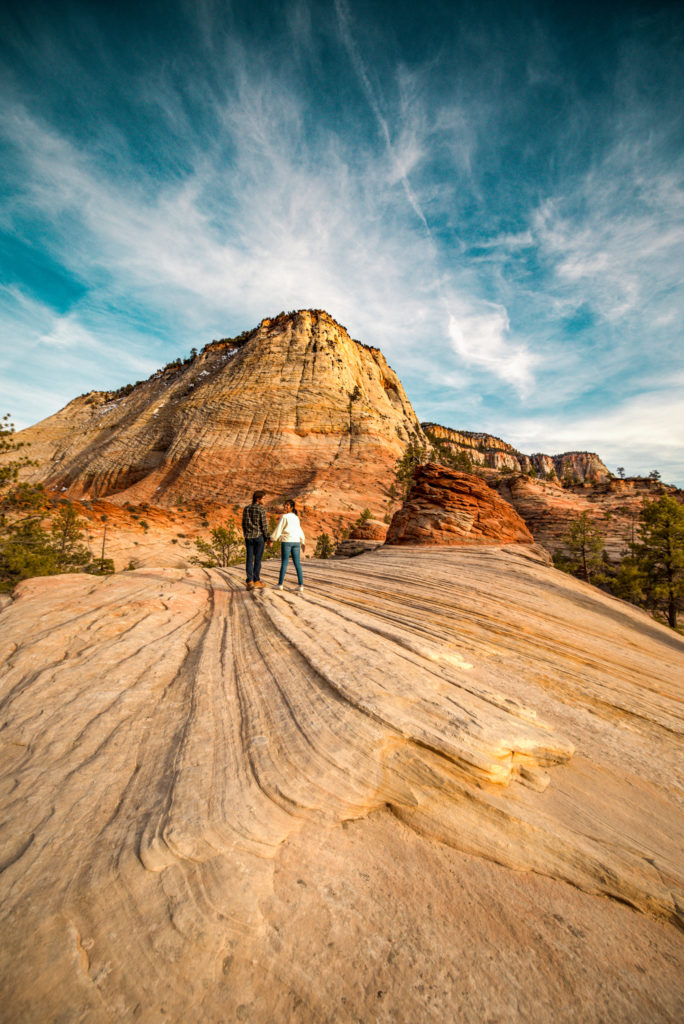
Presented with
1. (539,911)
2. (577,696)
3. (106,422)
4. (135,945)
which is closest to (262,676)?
(135,945)

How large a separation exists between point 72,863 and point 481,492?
14.5m

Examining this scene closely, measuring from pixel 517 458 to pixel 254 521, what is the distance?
166843 millimetres

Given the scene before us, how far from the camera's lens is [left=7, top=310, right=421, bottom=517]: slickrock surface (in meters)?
41.0

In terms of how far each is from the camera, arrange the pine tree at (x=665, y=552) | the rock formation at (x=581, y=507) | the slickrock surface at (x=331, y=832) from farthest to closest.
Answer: the rock formation at (x=581, y=507) < the pine tree at (x=665, y=552) < the slickrock surface at (x=331, y=832)

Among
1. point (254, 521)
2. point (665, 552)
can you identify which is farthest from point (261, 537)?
point (665, 552)

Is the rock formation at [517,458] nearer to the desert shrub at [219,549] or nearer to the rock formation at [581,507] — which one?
the rock formation at [581,507]

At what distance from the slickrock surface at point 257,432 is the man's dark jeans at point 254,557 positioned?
26840 millimetres

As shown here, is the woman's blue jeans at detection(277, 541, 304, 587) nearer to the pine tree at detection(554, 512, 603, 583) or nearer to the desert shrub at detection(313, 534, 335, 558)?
the desert shrub at detection(313, 534, 335, 558)

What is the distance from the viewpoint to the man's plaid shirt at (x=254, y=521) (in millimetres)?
7191

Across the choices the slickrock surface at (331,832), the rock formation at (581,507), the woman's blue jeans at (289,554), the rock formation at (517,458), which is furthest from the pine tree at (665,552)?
the rock formation at (517,458)

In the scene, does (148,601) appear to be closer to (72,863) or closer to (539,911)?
(72,863)

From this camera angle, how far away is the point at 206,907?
1699 mm

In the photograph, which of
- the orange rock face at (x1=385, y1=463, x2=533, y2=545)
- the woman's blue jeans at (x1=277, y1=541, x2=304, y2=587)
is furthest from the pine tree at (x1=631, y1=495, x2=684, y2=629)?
the woman's blue jeans at (x1=277, y1=541, x2=304, y2=587)

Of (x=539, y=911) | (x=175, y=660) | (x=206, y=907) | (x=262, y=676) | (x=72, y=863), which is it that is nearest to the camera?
(x=206, y=907)
